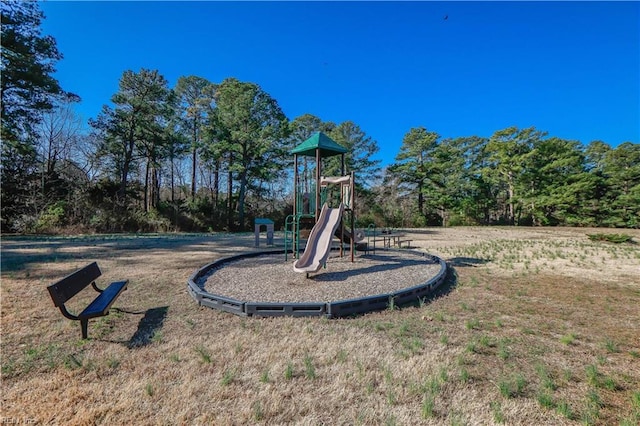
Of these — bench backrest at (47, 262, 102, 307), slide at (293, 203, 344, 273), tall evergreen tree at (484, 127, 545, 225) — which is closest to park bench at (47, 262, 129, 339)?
bench backrest at (47, 262, 102, 307)

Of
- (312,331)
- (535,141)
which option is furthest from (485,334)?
(535,141)

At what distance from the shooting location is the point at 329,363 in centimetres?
268

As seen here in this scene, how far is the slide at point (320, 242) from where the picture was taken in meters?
5.81

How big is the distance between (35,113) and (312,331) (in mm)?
19643

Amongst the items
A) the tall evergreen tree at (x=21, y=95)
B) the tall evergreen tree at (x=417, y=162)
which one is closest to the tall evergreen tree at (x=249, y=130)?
Answer: the tall evergreen tree at (x=21, y=95)

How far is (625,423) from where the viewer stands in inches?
73.5

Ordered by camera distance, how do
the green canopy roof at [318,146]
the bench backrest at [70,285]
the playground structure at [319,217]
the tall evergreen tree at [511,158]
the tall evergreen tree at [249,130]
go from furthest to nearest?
the tall evergreen tree at [511,158], the tall evergreen tree at [249,130], the green canopy roof at [318,146], the playground structure at [319,217], the bench backrest at [70,285]

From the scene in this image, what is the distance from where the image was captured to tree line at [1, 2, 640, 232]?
589 inches

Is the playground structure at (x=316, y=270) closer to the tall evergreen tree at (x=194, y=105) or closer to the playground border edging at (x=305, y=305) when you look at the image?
the playground border edging at (x=305, y=305)

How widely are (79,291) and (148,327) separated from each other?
1.04 meters

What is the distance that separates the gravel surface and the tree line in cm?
1456

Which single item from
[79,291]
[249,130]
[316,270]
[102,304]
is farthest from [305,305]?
[249,130]

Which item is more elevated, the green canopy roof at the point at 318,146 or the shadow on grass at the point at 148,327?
the green canopy roof at the point at 318,146

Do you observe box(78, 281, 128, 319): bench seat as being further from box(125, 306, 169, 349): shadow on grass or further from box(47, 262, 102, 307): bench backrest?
box(125, 306, 169, 349): shadow on grass
